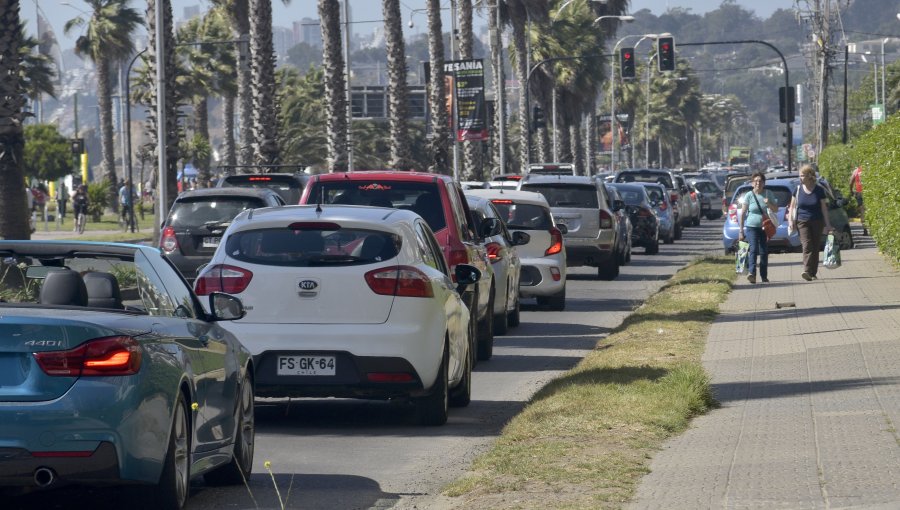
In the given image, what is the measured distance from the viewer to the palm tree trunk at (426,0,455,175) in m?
50.3

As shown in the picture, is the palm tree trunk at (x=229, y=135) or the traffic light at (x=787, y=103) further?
the palm tree trunk at (x=229, y=135)

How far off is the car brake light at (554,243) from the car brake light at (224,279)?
35.0 feet

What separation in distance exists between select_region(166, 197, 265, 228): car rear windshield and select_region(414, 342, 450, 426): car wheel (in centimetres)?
1138

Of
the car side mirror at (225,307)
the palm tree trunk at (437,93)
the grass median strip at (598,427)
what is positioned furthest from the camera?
the palm tree trunk at (437,93)

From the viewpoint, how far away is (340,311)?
11469 mm

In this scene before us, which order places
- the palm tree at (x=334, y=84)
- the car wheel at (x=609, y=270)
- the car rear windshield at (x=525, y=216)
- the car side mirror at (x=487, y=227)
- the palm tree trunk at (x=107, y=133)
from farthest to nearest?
1. the palm tree trunk at (x=107, y=133)
2. the palm tree at (x=334, y=84)
3. the car wheel at (x=609, y=270)
4. the car rear windshield at (x=525, y=216)
5. the car side mirror at (x=487, y=227)

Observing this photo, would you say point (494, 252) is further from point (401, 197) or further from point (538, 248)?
point (538, 248)

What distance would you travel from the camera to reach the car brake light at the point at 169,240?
22828 mm

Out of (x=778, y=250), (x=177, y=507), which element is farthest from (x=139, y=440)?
(x=778, y=250)

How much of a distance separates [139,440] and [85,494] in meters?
0.87

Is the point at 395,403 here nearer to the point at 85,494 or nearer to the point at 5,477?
the point at 85,494

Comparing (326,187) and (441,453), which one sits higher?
(326,187)

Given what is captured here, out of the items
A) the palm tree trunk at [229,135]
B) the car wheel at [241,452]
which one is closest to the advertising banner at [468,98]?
the palm tree trunk at [229,135]

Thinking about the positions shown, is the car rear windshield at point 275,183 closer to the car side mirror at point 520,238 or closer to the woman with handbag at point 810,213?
the woman with handbag at point 810,213
